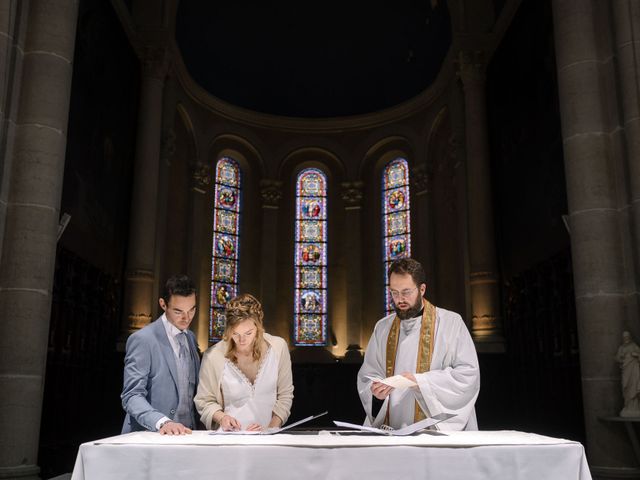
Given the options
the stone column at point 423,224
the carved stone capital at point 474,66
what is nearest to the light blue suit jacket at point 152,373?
the carved stone capital at point 474,66

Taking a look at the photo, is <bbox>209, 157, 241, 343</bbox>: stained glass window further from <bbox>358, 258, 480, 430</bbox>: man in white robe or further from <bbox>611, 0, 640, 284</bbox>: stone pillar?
<bbox>358, 258, 480, 430</bbox>: man in white robe

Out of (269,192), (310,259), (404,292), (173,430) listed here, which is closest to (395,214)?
(310,259)

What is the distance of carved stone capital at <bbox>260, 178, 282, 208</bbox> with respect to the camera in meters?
18.9

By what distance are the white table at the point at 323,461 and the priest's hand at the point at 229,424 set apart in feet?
2.21

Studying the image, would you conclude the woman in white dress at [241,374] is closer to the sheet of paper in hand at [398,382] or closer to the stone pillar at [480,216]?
the sheet of paper in hand at [398,382]

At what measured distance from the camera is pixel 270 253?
732 inches

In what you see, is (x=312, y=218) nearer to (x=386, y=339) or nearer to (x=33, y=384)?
(x=33, y=384)

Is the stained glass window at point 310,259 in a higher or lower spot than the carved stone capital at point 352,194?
lower

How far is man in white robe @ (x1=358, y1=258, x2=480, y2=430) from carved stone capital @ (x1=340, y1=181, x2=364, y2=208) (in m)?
14.5

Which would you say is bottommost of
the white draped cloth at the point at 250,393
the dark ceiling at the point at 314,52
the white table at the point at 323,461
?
the white table at the point at 323,461

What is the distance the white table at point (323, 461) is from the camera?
2.83 m

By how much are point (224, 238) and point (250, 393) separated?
48.3 feet

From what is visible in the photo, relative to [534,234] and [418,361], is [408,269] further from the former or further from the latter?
[534,234]

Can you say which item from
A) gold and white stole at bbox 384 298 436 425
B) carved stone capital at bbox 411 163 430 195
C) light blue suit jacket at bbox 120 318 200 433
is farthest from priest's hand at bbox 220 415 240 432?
carved stone capital at bbox 411 163 430 195
